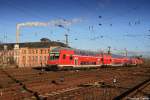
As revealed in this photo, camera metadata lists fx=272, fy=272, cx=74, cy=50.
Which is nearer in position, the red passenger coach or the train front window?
the red passenger coach

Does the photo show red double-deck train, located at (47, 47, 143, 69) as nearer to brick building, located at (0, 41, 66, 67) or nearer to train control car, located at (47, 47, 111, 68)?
train control car, located at (47, 47, 111, 68)

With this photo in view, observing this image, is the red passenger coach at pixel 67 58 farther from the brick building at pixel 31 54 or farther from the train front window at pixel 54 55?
the brick building at pixel 31 54

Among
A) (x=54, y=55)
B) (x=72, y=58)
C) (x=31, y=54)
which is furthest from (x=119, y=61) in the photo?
(x=31, y=54)

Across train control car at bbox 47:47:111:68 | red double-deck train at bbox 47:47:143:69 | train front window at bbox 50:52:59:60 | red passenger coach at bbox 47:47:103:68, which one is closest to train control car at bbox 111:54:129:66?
red double-deck train at bbox 47:47:143:69

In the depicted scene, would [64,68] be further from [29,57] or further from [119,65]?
[29,57]

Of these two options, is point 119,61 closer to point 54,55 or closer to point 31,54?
point 54,55

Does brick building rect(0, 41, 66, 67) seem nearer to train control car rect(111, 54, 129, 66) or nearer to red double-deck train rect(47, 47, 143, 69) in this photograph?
train control car rect(111, 54, 129, 66)

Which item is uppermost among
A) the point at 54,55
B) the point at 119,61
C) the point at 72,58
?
the point at 54,55

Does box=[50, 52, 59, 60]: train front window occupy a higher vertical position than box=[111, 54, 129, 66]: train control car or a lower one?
higher

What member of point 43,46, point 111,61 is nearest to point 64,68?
point 111,61

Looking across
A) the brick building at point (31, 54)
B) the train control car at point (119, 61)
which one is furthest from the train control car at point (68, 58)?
the brick building at point (31, 54)

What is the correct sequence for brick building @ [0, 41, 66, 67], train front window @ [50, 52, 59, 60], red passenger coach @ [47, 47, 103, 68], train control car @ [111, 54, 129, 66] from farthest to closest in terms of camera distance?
brick building @ [0, 41, 66, 67]
train control car @ [111, 54, 129, 66]
train front window @ [50, 52, 59, 60]
red passenger coach @ [47, 47, 103, 68]

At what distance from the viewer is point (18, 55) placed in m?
110

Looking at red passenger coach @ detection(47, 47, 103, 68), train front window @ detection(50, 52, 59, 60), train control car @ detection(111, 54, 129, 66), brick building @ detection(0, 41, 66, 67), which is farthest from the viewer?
brick building @ detection(0, 41, 66, 67)
